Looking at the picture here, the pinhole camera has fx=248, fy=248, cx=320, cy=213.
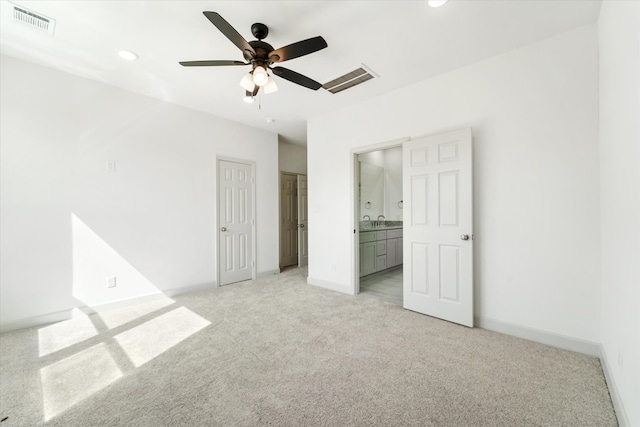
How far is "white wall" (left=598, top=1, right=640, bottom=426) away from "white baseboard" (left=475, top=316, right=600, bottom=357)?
Result: 165mm

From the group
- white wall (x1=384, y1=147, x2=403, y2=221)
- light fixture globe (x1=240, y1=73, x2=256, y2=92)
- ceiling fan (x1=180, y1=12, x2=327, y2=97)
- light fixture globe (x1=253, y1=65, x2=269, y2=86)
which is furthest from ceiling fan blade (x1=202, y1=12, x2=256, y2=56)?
white wall (x1=384, y1=147, x2=403, y2=221)

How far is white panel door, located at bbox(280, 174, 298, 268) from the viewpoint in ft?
19.3

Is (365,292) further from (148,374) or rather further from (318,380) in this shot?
(148,374)

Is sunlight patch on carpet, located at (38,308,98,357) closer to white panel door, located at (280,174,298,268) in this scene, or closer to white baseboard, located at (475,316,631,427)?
white panel door, located at (280,174,298,268)

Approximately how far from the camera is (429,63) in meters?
2.75

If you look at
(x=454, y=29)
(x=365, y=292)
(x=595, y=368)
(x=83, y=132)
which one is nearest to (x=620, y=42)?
(x=454, y=29)

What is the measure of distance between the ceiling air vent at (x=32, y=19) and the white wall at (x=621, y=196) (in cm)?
401

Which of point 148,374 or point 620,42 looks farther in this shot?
Answer: point 148,374

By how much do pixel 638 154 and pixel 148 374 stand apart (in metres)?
3.31

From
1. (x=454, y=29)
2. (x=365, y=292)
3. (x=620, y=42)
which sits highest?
(x=454, y=29)

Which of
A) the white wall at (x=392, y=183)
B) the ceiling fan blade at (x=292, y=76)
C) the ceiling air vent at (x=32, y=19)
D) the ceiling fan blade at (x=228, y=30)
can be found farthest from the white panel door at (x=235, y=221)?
the white wall at (x=392, y=183)

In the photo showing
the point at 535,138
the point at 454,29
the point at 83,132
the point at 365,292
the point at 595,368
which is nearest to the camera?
the point at 595,368

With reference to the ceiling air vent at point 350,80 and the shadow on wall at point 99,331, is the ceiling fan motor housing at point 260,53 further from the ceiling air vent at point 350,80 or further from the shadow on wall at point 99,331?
the shadow on wall at point 99,331

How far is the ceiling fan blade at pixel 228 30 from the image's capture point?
1617 millimetres
